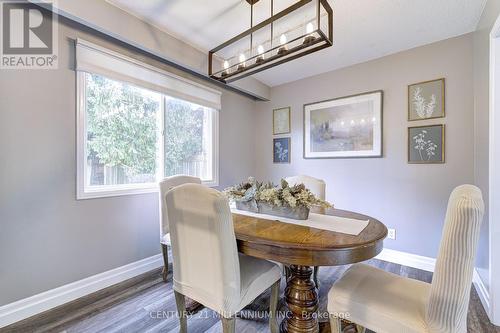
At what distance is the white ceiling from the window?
0.53 metres

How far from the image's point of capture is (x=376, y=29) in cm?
228

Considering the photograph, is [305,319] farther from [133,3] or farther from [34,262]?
[133,3]

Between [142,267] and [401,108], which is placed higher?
[401,108]

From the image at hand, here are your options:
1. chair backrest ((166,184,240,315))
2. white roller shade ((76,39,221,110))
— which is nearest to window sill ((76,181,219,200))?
white roller shade ((76,39,221,110))

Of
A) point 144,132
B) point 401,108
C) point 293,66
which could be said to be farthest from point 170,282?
point 401,108

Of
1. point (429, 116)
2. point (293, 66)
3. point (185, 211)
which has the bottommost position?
point (185, 211)

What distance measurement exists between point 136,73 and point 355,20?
7.15 ft

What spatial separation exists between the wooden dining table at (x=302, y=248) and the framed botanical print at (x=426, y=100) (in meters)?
1.73

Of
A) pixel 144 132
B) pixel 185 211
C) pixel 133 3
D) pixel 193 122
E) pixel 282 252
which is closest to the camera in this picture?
pixel 282 252

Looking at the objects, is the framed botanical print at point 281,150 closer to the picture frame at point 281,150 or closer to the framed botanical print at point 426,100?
the picture frame at point 281,150

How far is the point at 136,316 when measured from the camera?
1.74 metres

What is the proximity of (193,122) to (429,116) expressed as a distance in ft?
9.07

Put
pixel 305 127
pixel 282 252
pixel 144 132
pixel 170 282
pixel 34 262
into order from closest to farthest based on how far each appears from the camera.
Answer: pixel 282 252 → pixel 34 262 → pixel 170 282 → pixel 144 132 → pixel 305 127

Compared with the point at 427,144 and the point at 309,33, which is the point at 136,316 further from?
A: the point at 427,144
